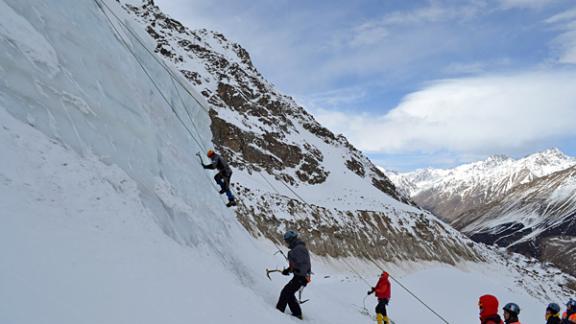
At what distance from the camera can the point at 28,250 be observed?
4070mm

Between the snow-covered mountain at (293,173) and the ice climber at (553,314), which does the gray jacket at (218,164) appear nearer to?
the ice climber at (553,314)

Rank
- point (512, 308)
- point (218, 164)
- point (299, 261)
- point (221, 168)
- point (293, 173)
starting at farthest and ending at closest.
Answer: point (293, 173) → point (221, 168) → point (218, 164) → point (299, 261) → point (512, 308)

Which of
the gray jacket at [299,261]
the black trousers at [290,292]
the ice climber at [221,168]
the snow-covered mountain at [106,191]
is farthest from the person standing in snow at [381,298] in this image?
the gray jacket at [299,261]

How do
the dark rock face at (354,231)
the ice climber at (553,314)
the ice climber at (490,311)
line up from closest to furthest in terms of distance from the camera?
the ice climber at (490,311), the ice climber at (553,314), the dark rock face at (354,231)

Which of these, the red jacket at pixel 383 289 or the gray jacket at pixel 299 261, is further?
the red jacket at pixel 383 289

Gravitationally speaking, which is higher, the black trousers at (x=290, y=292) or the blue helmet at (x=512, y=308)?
the blue helmet at (x=512, y=308)

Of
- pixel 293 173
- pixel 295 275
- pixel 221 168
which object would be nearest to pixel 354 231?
pixel 293 173

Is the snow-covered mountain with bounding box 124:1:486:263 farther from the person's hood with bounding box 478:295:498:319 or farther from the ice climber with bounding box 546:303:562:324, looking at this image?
the person's hood with bounding box 478:295:498:319

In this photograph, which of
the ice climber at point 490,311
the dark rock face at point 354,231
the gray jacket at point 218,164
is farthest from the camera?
the dark rock face at point 354,231

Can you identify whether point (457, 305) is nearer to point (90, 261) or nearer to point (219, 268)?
point (219, 268)

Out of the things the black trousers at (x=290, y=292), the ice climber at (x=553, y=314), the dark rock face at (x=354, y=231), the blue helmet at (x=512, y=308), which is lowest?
the black trousers at (x=290, y=292)

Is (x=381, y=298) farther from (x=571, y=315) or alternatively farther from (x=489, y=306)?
(x=489, y=306)

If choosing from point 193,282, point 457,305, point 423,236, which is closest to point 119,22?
point 193,282

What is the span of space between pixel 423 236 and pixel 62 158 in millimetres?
55051
